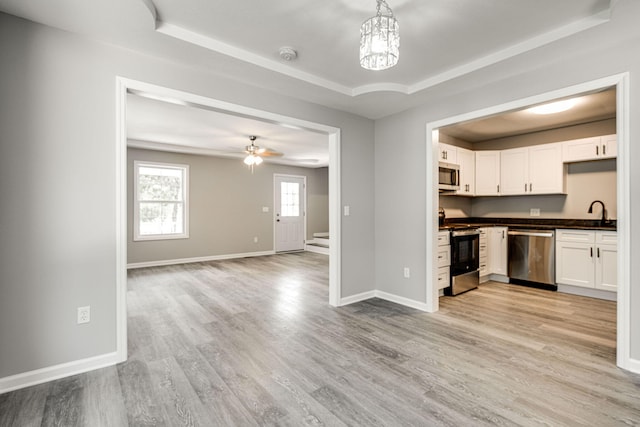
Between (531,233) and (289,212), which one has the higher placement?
(289,212)

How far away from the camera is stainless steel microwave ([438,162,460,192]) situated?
179 inches

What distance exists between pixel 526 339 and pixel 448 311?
87cm

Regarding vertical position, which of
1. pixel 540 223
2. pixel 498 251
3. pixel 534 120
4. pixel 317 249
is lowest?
pixel 317 249

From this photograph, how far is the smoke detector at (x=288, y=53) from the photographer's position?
97.5 inches

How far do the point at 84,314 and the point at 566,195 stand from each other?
622cm

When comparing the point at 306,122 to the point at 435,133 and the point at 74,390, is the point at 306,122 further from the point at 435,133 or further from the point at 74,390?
the point at 74,390

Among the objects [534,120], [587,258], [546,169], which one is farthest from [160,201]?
[587,258]

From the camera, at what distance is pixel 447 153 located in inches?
185

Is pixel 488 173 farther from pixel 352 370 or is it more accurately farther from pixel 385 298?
pixel 352 370

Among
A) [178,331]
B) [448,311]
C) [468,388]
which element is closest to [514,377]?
[468,388]

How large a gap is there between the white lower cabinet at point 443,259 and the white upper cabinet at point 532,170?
189 cm

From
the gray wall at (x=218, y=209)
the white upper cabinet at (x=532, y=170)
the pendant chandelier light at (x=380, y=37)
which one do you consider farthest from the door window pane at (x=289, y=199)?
the pendant chandelier light at (x=380, y=37)

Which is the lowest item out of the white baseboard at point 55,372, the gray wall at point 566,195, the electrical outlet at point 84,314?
the white baseboard at point 55,372

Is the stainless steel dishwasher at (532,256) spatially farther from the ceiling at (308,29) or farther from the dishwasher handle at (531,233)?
the ceiling at (308,29)
